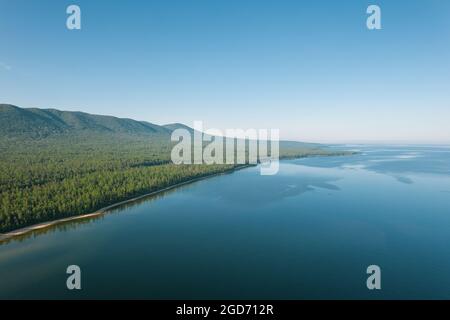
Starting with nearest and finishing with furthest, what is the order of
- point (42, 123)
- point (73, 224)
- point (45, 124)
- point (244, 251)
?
point (244, 251) → point (73, 224) → point (42, 123) → point (45, 124)

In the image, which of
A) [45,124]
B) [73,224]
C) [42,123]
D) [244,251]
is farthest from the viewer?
[45,124]

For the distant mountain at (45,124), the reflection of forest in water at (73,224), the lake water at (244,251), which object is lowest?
the lake water at (244,251)

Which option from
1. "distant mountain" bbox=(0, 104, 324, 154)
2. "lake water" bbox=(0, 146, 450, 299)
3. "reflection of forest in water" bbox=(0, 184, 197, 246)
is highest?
"distant mountain" bbox=(0, 104, 324, 154)

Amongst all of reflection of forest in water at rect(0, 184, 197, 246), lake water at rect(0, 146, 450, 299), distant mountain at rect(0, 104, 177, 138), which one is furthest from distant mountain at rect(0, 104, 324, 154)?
reflection of forest in water at rect(0, 184, 197, 246)

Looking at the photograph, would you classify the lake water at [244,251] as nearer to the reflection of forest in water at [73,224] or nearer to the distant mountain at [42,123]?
the reflection of forest in water at [73,224]

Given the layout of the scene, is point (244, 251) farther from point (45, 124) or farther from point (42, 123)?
point (42, 123)

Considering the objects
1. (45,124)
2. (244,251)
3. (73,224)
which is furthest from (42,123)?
(244,251)

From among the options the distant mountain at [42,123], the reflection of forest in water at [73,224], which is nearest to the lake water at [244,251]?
the reflection of forest in water at [73,224]

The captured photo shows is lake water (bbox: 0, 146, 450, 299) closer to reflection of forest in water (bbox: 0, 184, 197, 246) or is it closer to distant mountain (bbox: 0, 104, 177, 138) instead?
reflection of forest in water (bbox: 0, 184, 197, 246)

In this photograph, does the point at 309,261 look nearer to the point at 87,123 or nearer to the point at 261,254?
the point at 261,254
